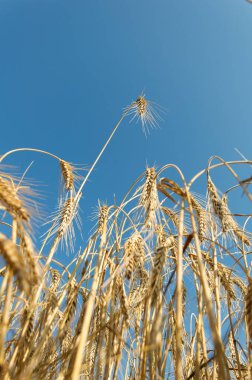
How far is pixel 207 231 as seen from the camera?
8.48ft

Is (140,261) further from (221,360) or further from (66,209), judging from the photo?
(221,360)

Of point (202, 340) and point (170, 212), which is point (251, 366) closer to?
point (202, 340)

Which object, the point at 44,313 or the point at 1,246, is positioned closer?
the point at 1,246

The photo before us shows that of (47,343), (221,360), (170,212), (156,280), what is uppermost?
(170,212)

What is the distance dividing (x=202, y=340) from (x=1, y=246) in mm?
→ 1465

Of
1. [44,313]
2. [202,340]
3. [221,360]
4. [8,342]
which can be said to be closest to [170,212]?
[202,340]

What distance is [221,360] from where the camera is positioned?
1.01 meters

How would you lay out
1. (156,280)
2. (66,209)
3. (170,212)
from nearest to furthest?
(156,280) < (66,209) < (170,212)

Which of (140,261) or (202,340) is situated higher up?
(140,261)

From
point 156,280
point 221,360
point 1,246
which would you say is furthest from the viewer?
A: point 156,280

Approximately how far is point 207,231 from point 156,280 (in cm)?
129

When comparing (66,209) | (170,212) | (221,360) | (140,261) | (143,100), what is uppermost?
(143,100)

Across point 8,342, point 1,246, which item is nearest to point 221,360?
point 1,246

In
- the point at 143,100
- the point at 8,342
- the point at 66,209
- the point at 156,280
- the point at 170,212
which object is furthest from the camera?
the point at 143,100
